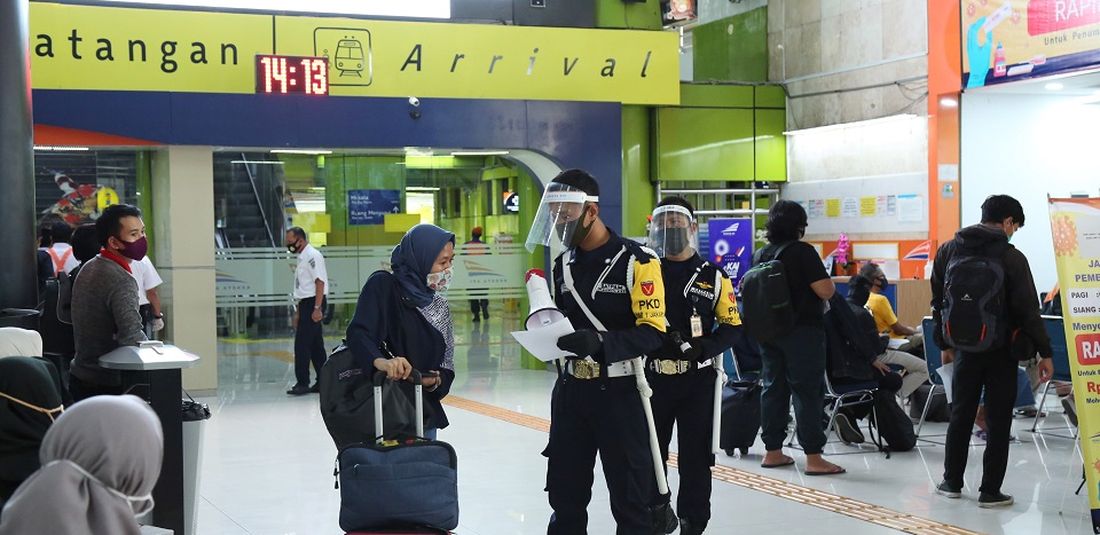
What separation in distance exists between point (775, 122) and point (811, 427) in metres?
8.56

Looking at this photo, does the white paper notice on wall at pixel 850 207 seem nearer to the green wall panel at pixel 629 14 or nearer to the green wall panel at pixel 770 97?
the green wall panel at pixel 770 97

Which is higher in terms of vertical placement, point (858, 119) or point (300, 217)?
point (858, 119)

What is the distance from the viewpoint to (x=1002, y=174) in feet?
44.3

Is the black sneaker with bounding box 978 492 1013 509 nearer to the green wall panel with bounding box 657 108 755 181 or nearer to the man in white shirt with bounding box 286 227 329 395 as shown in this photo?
the man in white shirt with bounding box 286 227 329 395

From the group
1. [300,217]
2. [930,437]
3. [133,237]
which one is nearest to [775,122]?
[300,217]

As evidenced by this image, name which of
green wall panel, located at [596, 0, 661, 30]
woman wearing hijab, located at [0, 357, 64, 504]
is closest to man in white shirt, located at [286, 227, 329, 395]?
green wall panel, located at [596, 0, 661, 30]

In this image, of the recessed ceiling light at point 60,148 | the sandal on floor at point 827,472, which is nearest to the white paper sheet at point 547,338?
the sandal on floor at point 827,472

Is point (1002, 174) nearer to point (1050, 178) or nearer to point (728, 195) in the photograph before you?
point (1050, 178)

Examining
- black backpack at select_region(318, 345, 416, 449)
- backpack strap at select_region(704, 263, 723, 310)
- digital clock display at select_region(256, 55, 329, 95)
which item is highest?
digital clock display at select_region(256, 55, 329, 95)

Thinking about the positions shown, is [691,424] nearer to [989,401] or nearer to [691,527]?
[691,527]

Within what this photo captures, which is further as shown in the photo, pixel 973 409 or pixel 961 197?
pixel 961 197

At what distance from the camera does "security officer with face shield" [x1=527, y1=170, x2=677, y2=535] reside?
4.79 metres

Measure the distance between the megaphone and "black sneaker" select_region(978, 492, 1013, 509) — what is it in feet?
10.2

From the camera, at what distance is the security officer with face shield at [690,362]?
5.58 metres
